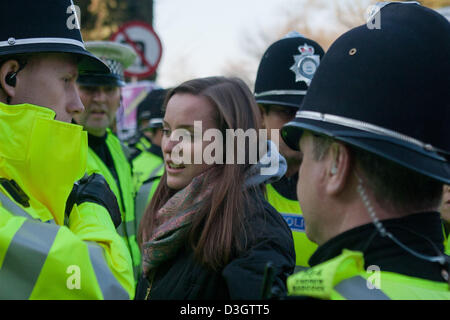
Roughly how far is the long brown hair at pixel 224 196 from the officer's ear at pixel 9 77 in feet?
2.78

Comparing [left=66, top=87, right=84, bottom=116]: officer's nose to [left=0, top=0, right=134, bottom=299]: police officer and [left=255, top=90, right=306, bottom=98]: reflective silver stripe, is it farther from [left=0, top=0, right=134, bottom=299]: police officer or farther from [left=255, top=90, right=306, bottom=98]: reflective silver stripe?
[left=255, top=90, right=306, bottom=98]: reflective silver stripe

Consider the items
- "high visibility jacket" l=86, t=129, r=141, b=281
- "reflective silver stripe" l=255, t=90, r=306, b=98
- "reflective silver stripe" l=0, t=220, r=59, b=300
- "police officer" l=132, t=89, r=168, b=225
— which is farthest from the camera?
"police officer" l=132, t=89, r=168, b=225

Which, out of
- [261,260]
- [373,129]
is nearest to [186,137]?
[261,260]

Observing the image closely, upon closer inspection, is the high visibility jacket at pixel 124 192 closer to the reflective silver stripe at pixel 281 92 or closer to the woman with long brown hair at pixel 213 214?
the reflective silver stripe at pixel 281 92

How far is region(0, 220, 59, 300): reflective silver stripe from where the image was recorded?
1.60 meters

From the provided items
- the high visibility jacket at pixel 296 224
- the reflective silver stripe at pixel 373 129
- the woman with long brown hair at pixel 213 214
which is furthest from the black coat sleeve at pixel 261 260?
the high visibility jacket at pixel 296 224

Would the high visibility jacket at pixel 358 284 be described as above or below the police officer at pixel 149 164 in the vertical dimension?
above

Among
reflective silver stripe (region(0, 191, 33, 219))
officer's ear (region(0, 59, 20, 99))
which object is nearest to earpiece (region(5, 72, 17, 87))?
officer's ear (region(0, 59, 20, 99))

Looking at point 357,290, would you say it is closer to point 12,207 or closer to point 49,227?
point 49,227

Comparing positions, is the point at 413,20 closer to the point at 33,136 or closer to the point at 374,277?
the point at 374,277

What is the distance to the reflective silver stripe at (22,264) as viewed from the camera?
1.60m

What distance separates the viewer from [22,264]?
5.27 ft

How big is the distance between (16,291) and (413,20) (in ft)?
4.91

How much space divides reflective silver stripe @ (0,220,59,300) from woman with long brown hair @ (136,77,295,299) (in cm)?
72
